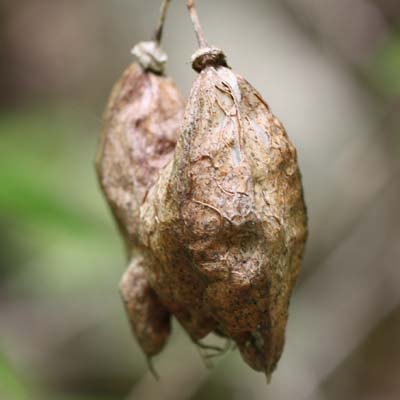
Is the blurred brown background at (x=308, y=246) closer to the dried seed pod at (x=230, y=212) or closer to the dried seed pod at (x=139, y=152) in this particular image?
the dried seed pod at (x=139, y=152)

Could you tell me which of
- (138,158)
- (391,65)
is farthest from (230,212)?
(391,65)

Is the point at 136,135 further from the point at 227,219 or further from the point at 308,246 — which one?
the point at 308,246

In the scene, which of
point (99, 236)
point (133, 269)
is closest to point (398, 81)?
point (99, 236)

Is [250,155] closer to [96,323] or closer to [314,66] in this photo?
[96,323]

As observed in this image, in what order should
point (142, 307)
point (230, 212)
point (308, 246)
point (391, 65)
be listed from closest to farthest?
point (230, 212)
point (142, 307)
point (391, 65)
point (308, 246)

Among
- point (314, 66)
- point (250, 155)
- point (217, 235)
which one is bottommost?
point (217, 235)

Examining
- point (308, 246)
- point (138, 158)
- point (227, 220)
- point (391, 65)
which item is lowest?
point (308, 246)

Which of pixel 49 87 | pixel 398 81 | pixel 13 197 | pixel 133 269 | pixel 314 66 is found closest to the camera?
pixel 133 269
